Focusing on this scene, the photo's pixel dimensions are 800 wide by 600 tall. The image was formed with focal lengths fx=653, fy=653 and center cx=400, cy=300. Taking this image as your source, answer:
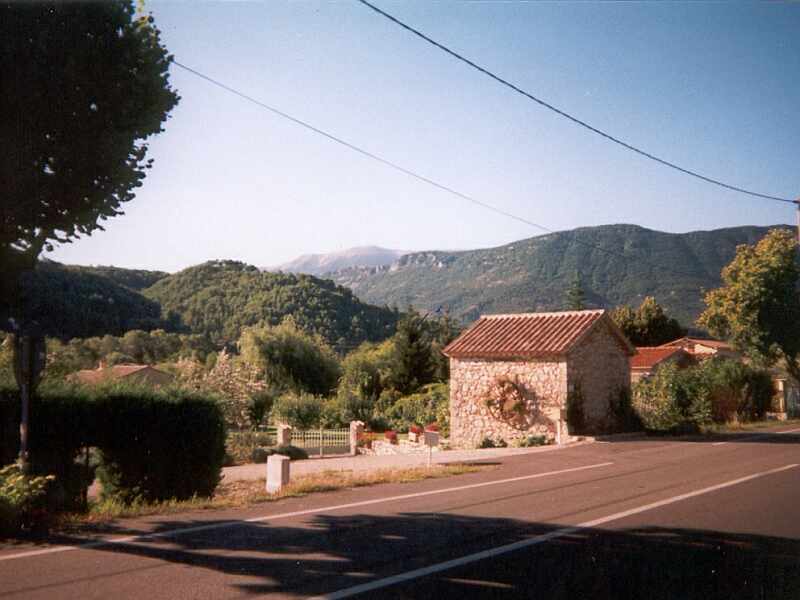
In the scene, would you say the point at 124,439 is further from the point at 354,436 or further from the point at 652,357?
the point at 652,357

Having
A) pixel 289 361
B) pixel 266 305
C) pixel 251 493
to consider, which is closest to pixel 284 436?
pixel 251 493

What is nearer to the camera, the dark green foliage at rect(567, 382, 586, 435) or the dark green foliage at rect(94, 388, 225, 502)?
the dark green foliage at rect(94, 388, 225, 502)

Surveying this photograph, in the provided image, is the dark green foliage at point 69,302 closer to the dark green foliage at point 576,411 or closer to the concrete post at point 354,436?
the concrete post at point 354,436

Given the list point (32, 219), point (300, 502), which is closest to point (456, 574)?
point (300, 502)

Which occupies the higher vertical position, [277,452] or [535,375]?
[535,375]

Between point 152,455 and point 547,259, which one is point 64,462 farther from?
point 547,259

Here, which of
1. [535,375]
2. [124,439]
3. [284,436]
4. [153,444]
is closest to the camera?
[124,439]

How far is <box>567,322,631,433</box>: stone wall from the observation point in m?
22.7

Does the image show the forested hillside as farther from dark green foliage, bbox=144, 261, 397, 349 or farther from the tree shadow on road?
the tree shadow on road

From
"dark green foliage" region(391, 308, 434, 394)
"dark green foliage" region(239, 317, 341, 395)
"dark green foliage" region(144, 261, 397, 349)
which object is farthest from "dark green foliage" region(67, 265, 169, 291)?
"dark green foliage" region(391, 308, 434, 394)

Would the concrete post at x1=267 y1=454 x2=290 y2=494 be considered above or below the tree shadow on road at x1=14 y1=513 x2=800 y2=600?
above

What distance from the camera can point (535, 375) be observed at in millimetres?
23109

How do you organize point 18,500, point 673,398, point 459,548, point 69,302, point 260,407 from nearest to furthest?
point 459,548
point 18,500
point 69,302
point 673,398
point 260,407

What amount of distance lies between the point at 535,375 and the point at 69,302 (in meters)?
15.2
